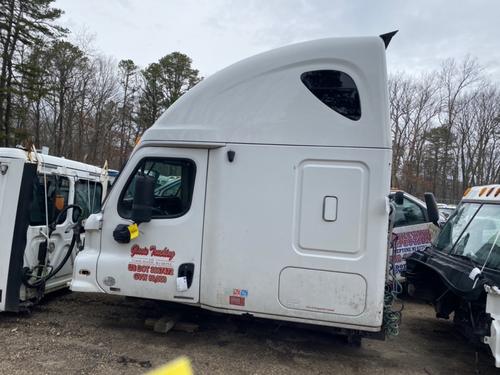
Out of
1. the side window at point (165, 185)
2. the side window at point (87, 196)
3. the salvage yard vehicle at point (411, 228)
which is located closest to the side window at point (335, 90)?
the side window at point (165, 185)

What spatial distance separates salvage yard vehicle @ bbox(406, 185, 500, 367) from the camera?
4.02m

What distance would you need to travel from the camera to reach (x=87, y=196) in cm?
655

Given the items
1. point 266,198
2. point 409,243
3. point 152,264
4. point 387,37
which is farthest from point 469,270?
point 152,264

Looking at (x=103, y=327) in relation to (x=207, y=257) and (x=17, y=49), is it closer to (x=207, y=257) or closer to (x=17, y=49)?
(x=207, y=257)

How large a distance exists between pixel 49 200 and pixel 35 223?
38 cm

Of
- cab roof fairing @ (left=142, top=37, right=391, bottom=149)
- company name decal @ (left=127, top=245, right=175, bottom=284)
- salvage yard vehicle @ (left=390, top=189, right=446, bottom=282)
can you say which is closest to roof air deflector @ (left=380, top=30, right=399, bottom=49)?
cab roof fairing @ (left=142, top=37, right=391, bottom=149)

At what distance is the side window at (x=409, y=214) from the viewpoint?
7.83 meters

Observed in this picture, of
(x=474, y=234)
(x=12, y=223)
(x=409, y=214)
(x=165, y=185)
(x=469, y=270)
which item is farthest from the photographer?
(x=409, y=214)

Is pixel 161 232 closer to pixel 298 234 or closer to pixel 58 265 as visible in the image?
pixel 298 234

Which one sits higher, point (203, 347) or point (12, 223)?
point (12, 223)

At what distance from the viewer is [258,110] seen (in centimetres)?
431

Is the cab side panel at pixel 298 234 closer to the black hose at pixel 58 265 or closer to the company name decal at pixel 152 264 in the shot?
the company name decal at pixel 152 264

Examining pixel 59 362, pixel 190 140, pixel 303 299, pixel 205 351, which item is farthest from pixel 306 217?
pixel 59 362

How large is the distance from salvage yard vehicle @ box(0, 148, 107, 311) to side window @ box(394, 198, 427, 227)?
18.9ft
